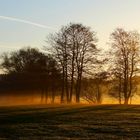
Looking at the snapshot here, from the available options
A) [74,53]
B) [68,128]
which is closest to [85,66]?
[74,53]

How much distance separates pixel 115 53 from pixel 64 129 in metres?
51.6

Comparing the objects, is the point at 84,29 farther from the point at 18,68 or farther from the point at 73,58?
the point at 18,68

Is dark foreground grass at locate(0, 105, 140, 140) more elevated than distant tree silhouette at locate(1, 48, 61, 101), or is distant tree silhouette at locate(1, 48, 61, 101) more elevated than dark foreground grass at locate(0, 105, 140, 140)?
distant tree silhouette at locate(1, 48, 61, 101)

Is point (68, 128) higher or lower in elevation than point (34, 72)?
lower

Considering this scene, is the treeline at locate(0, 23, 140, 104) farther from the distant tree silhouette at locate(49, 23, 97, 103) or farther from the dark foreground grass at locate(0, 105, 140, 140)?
the dark foreground grass at locate(0, 105, 140, 140)

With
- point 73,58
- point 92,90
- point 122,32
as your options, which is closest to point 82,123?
point 73,58

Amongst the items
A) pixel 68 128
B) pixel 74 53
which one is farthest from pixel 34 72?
pixel 68 128

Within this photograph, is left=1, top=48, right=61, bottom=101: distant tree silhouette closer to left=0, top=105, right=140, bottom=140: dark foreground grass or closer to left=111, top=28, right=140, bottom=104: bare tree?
left=111, top=28, right=140, bottom=104: bare tree

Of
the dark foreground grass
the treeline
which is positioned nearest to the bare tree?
the treeline

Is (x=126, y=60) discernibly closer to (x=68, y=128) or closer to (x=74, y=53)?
(x=74, y=53)

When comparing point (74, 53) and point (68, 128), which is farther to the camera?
point (74, 53)

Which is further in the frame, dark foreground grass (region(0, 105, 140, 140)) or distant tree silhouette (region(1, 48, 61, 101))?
distant tree silhouette (region(1, 48, 61, 101))

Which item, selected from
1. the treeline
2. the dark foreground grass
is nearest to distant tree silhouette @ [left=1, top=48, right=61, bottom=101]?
the treeline

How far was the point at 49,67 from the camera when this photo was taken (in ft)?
284
